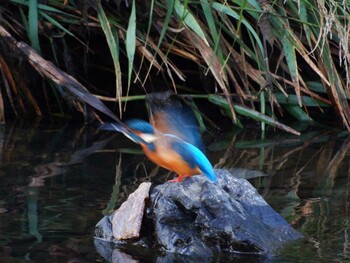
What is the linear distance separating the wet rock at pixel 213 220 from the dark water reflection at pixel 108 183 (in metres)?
0.07

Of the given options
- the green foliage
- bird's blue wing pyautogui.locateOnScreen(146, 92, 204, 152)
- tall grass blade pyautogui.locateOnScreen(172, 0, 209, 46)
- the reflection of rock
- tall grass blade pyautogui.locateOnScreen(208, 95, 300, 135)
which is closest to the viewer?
the reflection of rock

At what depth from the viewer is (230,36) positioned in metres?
4.93

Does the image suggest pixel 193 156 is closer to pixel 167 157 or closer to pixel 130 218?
pixel 167 157

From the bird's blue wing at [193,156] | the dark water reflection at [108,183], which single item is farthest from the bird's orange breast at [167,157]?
the dark water reflection at [108,183]

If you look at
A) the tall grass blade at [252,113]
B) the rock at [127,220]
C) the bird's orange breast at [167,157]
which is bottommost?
the rock at [127,220]

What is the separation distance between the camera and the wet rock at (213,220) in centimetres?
261

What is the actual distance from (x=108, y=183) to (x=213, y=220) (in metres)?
0.98

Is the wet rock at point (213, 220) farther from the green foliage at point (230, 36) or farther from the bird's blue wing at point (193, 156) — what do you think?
the green foliage at point (230, 36)

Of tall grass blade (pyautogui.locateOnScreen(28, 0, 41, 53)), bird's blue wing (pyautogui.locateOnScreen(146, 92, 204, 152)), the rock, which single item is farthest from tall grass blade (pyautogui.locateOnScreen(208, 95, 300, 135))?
the rock

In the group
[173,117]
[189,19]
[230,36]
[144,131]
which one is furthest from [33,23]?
[144,131]

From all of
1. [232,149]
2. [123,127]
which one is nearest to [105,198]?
[123,127]

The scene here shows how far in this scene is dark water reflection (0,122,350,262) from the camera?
104 inches

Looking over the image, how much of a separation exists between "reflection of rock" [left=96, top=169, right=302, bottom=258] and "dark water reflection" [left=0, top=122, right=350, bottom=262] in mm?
65

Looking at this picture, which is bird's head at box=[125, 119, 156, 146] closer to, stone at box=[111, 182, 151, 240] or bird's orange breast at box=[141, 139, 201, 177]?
bird's orange breast at box=[141, 139, 201, 177]
